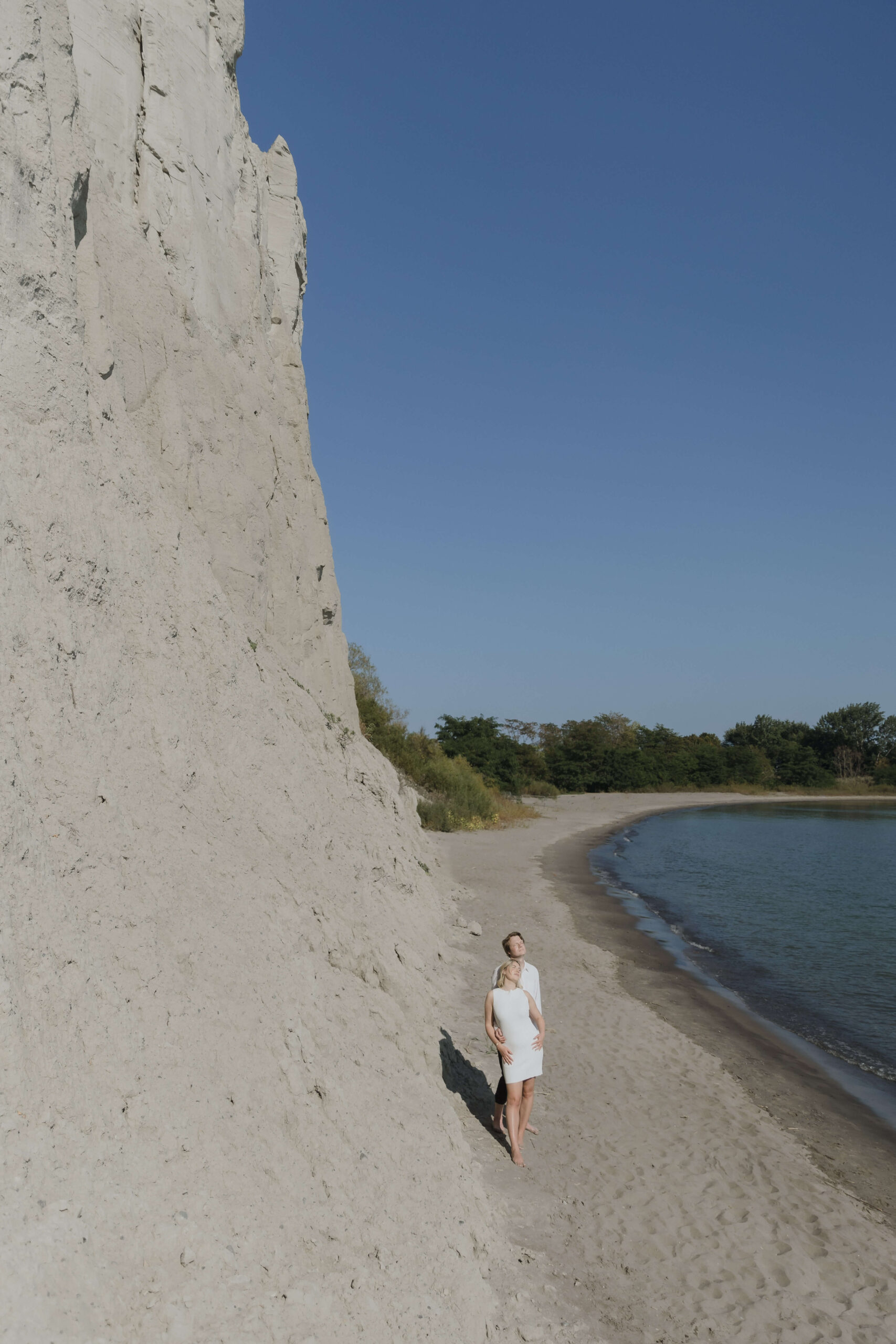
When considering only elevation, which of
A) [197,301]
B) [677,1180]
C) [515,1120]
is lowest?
[677,1180]

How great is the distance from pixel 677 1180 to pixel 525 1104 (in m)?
1.34

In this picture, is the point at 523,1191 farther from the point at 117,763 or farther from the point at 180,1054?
the point at 117,763

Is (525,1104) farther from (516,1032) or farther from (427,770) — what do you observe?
→ (427,770)

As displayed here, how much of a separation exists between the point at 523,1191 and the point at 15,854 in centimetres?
436

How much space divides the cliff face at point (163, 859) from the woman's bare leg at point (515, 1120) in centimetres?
49

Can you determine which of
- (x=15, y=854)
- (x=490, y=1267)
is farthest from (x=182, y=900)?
(x=490, y=1267)

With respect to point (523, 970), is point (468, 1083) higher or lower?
lower

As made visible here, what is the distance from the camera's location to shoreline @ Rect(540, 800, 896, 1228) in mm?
7320

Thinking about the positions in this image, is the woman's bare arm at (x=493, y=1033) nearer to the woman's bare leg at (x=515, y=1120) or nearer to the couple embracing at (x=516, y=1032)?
the couple embracing at (x=516, y=1032)

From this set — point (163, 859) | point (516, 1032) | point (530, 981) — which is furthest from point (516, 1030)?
point (163, 859)

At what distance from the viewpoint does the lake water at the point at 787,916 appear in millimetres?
12617

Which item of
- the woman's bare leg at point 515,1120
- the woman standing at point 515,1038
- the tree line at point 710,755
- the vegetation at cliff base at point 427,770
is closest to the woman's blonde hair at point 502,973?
the woman standing at point 515,1038

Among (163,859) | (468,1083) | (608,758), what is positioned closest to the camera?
(163,859)

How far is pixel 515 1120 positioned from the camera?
612 centimetres
